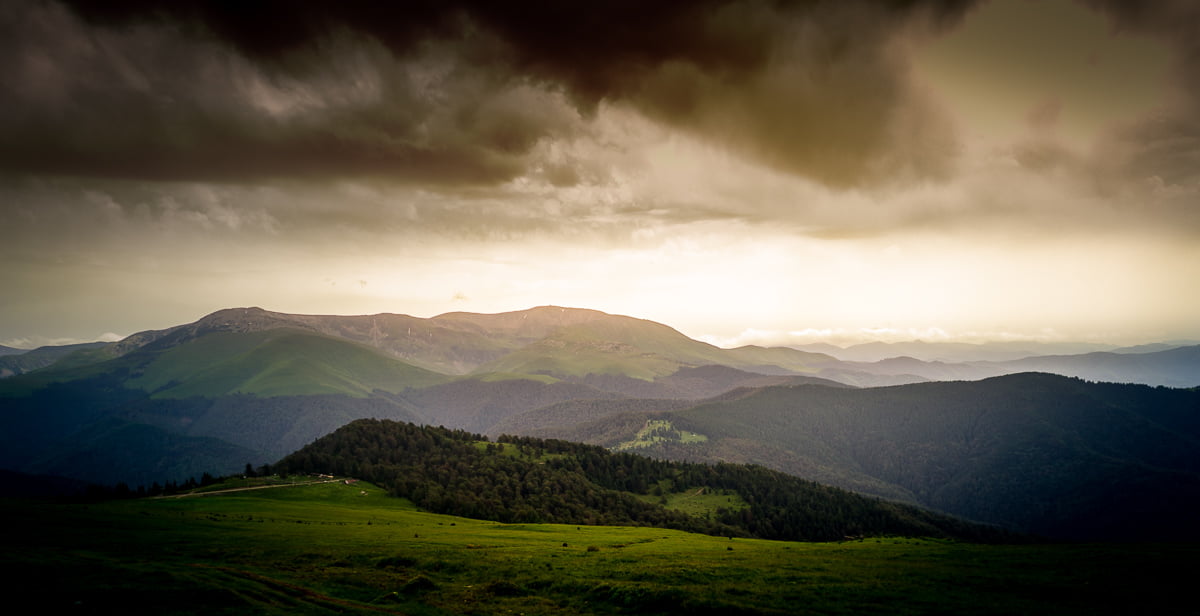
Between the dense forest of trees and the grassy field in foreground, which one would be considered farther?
the dense forest of trees

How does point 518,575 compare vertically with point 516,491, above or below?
above

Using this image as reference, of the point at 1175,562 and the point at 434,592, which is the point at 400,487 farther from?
the point at 1175,562

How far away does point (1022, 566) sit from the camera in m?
43.8

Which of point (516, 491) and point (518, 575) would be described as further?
point (516, 491)

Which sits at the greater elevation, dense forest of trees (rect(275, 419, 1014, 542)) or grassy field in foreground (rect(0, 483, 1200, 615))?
grassy field in foreground (rect(0, 483, 1200, 615))

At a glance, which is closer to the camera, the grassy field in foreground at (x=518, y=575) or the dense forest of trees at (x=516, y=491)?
the grassy field in foreground at (x=518, y=575)

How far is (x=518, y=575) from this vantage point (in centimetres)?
4259

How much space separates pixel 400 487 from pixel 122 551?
94825 millimetres

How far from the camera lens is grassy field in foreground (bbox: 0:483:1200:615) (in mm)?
31688

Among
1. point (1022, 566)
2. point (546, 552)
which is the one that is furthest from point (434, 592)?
point (1022, 566)

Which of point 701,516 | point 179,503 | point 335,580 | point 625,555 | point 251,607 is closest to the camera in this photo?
point 251,607

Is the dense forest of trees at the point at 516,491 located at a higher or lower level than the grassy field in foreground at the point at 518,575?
lower

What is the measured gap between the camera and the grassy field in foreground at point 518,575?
31.7 m

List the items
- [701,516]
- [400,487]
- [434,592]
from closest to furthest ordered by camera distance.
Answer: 1. [434,592]
2. [400,487]
3. [701,516]
